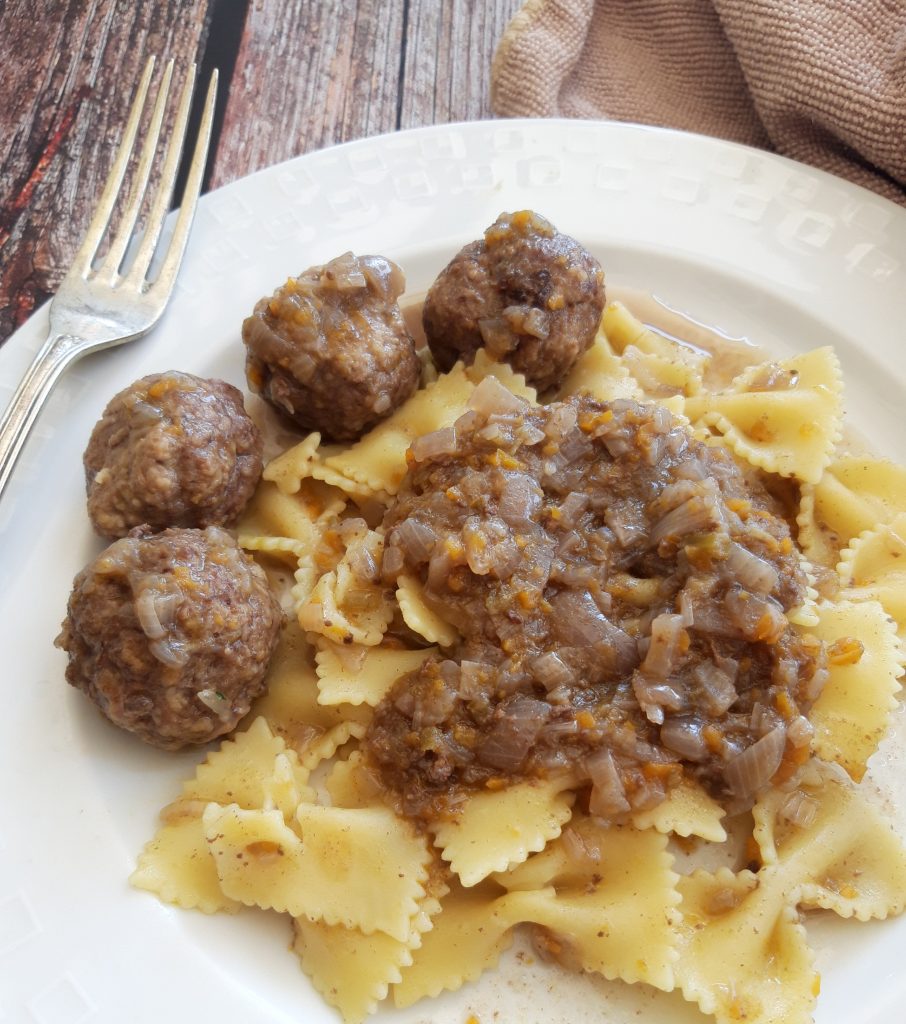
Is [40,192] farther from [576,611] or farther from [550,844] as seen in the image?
[550,844]

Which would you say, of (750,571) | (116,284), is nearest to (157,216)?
(116,284)

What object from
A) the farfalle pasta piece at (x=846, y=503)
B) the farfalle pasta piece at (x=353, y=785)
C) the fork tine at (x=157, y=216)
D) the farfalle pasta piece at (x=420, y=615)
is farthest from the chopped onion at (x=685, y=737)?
the fork tine at (x=157, y=216)

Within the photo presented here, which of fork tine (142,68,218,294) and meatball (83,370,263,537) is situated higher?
fork tine (142,68,218,294)

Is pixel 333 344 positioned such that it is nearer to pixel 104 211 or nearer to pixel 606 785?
pixel 104 211

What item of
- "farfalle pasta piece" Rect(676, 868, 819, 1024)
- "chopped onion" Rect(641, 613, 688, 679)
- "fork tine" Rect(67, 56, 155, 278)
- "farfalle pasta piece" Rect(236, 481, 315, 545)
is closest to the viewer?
"farfalle pasta piece" Rect(676, 868, 819, 1024)

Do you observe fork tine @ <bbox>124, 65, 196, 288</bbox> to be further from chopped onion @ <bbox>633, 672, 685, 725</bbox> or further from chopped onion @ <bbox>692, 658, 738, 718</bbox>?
chopped onion @ <bbox>692, 658, 738, 718</bbox>

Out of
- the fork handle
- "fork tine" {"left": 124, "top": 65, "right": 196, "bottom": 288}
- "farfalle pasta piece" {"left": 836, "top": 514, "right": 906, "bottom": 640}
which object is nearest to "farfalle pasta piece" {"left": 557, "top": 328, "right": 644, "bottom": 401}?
"farfalle pasta piece" {"left": 836, "top": 514, "right": 906, "bottom": 640}

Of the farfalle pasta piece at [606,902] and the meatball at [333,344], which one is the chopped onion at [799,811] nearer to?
the farfalle pasta piece at [606,902]
